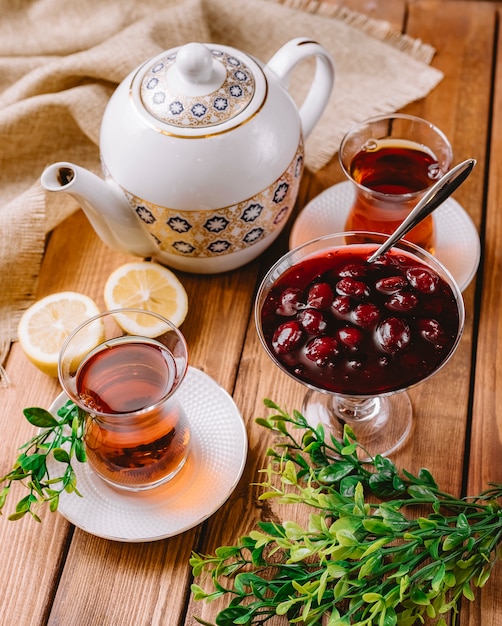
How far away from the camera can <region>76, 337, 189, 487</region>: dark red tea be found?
3.73ft

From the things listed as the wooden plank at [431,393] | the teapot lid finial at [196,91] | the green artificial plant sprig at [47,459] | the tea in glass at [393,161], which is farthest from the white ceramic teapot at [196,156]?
the green artificial plant sprig at [47,459]

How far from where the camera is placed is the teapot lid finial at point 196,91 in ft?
4.14

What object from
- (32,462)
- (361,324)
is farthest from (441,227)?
(32,462)

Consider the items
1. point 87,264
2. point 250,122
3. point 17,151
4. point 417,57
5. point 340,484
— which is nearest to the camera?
point 340,484

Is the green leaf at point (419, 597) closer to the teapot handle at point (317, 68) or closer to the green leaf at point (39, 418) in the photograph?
the green leaf at point (39, 418)

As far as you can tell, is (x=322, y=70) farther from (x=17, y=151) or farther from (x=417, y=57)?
(x=17, y=151)

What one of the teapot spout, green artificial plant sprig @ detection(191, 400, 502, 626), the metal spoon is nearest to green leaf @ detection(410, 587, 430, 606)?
green artificial plant sprig @ detection(191, 400, 502, 626)

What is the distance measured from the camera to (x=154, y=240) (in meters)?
1.38

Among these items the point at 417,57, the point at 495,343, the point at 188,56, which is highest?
the point at 188,56

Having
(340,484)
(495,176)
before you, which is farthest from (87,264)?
(495,176)

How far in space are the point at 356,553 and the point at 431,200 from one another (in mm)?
517

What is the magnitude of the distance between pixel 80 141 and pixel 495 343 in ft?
3.06

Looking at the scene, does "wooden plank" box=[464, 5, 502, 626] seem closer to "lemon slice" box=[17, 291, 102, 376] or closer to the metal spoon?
the metal spoon

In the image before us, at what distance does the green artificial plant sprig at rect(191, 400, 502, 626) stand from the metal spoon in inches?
10.9
